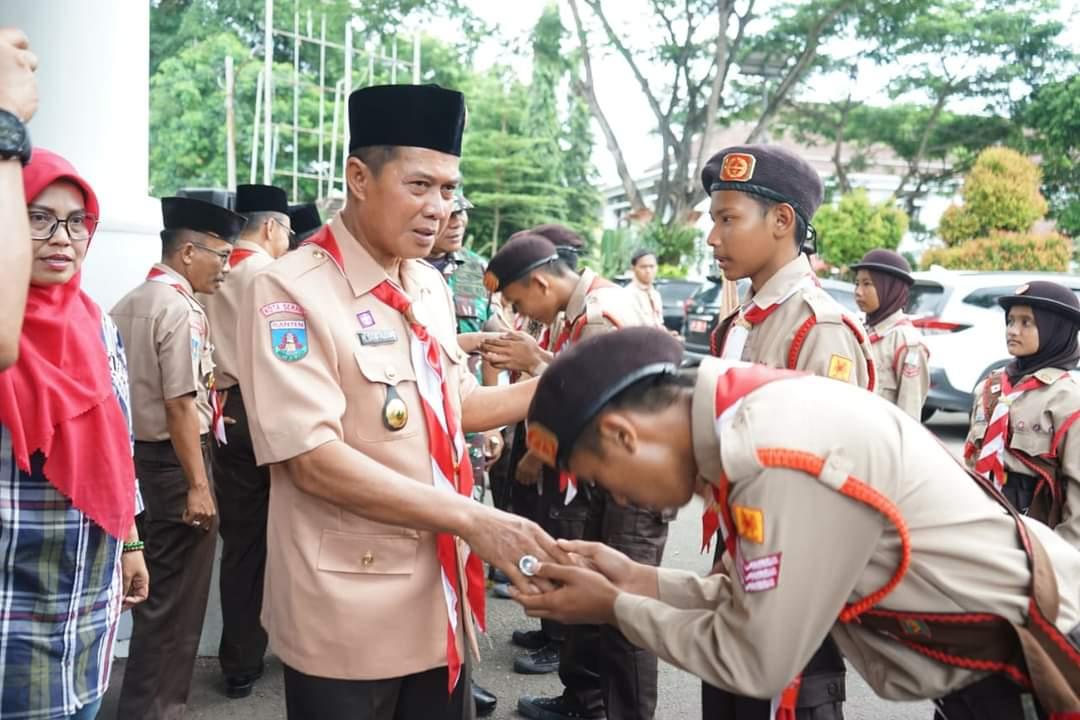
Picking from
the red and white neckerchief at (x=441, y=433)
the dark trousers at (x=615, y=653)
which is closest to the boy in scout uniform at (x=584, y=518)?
the dark trousers at (x=615, y=653)

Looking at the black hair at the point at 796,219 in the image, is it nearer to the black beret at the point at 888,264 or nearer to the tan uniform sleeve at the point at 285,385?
the tan uniform sleeve at the point at 285,385

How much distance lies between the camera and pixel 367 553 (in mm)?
2246

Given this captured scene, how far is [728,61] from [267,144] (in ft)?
51.5

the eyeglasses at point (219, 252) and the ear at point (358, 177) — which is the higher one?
the ear at point (358, 177)

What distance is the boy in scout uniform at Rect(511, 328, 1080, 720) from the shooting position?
166 centimetres

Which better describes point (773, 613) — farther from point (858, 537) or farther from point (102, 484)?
point (102, 484)

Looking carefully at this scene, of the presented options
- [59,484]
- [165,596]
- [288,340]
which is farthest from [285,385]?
[165,596]

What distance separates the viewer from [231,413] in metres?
4.48

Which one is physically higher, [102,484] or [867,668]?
[102,484]

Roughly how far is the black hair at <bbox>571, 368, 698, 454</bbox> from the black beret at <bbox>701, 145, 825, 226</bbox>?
1429mm

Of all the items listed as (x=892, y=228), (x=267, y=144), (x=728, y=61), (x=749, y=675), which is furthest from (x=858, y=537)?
(x=728, y=61)

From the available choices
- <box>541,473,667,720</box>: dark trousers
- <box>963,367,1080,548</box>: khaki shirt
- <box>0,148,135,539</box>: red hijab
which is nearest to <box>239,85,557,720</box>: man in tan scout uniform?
<box>0,148,135,539</box>: red hijab

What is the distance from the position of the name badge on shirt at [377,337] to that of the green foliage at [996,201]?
1857 cm

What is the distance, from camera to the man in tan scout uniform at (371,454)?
216cm
